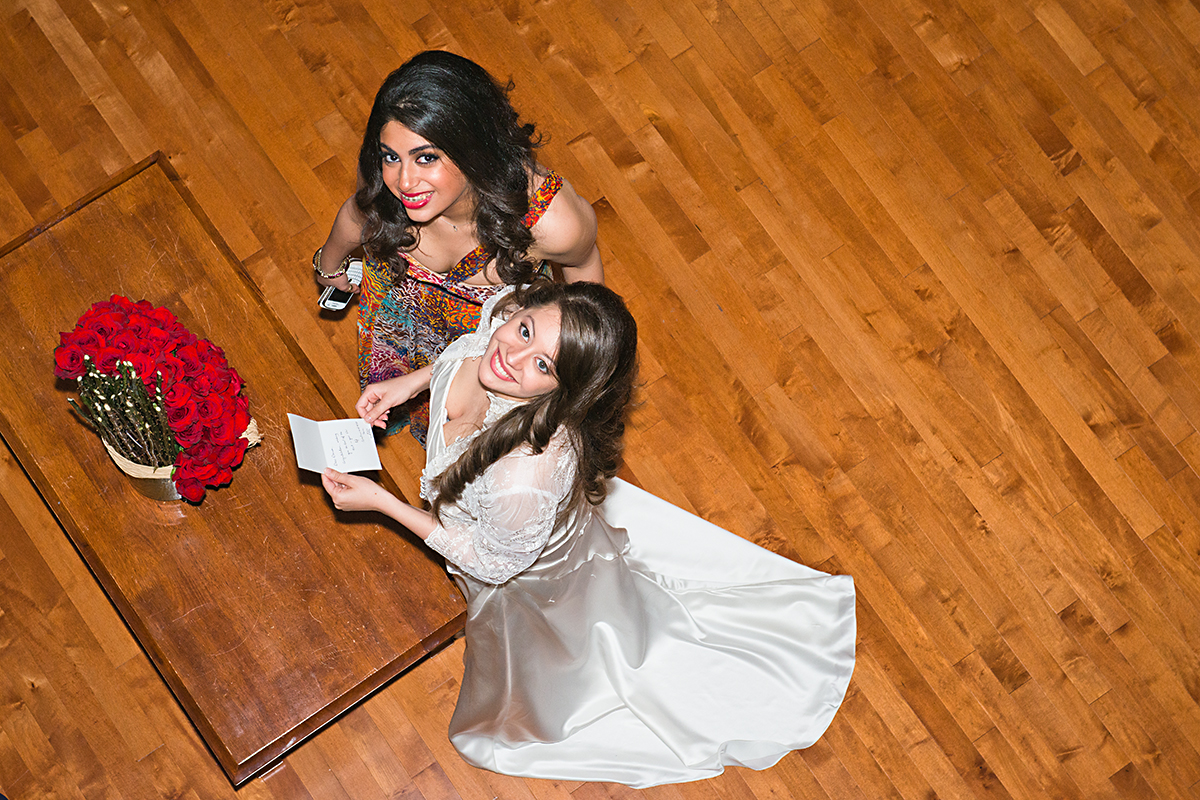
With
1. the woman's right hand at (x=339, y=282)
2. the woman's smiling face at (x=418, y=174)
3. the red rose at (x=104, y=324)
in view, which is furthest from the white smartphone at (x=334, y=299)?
the red rose at (x=104, y=324)

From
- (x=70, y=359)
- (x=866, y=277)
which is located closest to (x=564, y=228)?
(x=70, y=359)

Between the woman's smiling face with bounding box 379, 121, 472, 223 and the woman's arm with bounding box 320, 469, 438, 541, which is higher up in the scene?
the woman's smiling face with bounding box 379, 121, 472, 223

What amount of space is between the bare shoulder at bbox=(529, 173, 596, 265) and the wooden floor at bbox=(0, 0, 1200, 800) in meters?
0.81

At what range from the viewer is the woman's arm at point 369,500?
7.07 ft

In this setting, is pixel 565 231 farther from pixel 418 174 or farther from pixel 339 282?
pixel 339 282

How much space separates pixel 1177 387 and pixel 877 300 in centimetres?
113

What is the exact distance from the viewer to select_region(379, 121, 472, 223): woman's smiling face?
76.7 inches

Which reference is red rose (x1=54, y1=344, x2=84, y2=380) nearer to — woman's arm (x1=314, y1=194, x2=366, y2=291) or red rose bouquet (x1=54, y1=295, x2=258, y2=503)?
red rose bouquet (x1=54, y1=295, x2=258, y2=503)

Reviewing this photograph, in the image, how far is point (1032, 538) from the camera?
3.02 meters

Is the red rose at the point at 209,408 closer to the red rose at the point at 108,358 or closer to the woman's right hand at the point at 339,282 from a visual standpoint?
the red rose at the point at 108,358

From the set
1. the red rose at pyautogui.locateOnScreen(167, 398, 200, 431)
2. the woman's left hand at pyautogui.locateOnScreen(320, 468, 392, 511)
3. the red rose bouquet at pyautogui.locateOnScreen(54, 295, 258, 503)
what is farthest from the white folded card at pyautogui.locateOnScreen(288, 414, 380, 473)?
the red rose at pyautogui.locateOnScreen(167, 398, 200, 431)

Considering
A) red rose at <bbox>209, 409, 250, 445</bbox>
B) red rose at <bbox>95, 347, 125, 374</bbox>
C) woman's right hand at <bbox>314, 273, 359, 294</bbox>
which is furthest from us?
woman's right hand at <bbox>314, 273, 359, 294</bbox>

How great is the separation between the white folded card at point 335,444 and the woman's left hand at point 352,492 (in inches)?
1.1

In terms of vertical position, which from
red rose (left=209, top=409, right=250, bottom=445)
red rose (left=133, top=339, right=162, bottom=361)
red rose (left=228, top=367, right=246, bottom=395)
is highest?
red rose (left=133, top=339, right=162, bottom=361)
